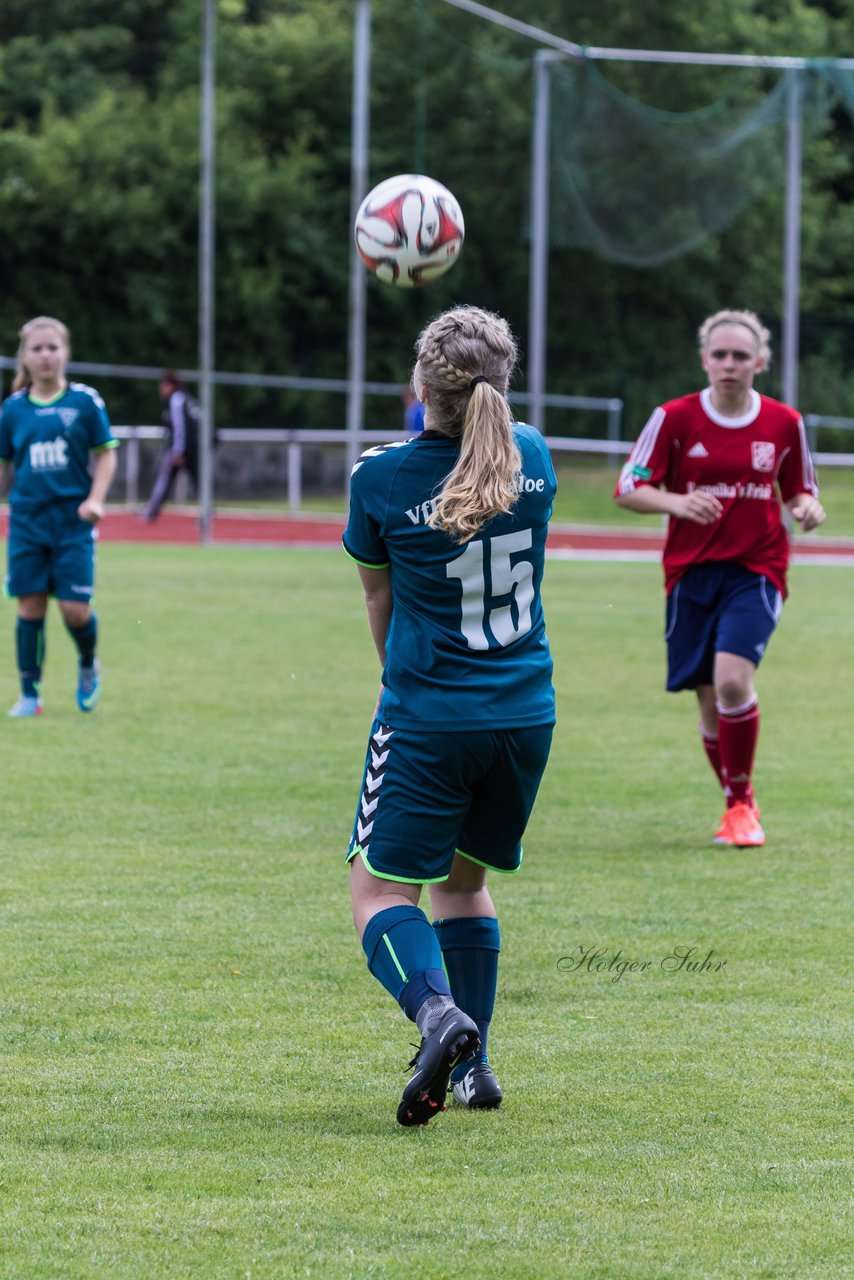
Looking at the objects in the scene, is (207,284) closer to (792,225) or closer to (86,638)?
(792,225)

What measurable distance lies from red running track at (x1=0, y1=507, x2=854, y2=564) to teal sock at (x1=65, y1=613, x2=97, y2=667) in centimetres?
1311

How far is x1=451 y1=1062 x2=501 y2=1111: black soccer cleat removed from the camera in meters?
4.22

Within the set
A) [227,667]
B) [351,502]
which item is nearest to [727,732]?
[351,502]

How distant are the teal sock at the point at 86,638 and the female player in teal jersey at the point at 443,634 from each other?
6457 millimetres

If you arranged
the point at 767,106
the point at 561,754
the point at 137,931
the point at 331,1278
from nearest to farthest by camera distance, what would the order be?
the point at 331,1278, the point at 137,931, the point at 561,754, the point at 767,106

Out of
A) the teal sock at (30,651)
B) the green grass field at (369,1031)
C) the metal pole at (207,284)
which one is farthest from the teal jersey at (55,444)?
the metal pole at (207,284)

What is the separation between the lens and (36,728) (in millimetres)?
9984

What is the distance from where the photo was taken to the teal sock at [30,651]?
407 inches

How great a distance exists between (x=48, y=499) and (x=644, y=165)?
17732mm

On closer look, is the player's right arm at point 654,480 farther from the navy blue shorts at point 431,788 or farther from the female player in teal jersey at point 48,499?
the female player in teal jersey at point 48,499

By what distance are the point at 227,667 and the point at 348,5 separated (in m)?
31.9

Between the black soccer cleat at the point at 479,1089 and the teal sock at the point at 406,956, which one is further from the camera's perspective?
the black soccer cleat at the point at 479,1089

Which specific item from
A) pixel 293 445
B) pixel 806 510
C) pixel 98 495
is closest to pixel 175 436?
pixel 293 445

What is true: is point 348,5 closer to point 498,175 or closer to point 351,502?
point 498,175
